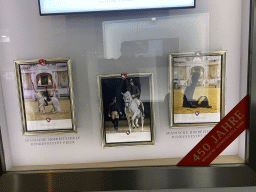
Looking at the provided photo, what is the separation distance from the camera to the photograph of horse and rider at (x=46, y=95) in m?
0.95

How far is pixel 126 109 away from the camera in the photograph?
0.99 meters

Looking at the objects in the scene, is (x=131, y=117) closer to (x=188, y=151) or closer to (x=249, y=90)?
(x=188, y=151)

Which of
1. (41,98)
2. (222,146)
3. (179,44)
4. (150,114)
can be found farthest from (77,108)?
(222,146)

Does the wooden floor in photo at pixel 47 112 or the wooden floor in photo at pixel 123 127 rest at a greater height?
the wooden floor in photo at pixel 47 112

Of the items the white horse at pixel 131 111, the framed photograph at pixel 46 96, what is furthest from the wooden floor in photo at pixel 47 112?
the white horse at pixel 131 111

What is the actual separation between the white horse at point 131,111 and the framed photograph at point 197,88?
17 cm

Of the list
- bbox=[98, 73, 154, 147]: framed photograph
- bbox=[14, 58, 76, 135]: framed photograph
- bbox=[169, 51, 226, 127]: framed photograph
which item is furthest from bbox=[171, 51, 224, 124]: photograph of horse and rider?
bbox=[14, 58, 76, 135]: framed photograph

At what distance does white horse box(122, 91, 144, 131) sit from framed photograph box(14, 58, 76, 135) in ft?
0.90

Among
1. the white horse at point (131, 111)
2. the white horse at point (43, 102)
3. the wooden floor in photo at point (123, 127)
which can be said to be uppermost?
the white horse at point (43, 102)

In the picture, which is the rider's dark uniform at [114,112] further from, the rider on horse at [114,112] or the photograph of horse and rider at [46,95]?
the photograph of horse and rider at [46,95]

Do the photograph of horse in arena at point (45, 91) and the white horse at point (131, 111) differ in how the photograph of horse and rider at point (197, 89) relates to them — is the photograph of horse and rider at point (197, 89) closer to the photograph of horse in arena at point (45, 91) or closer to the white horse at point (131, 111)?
the white horse at point (131, 111)

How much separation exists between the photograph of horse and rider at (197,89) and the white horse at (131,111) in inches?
7.4

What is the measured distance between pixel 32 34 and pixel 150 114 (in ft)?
2.34

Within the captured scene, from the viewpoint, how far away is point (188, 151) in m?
1.03
